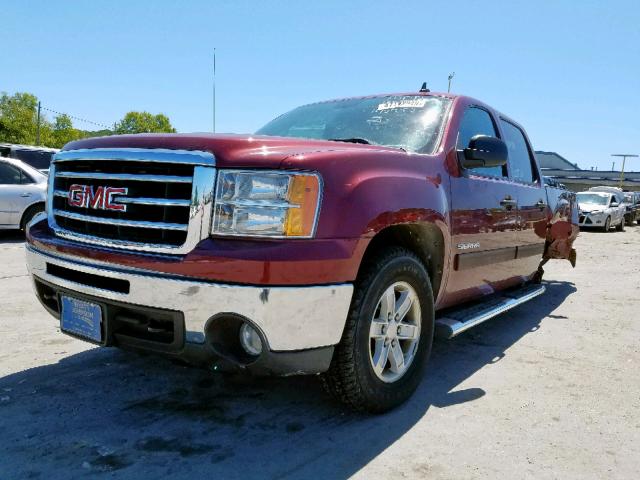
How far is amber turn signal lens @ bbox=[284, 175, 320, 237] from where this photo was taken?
7.39 ft

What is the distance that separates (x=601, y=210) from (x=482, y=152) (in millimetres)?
17556

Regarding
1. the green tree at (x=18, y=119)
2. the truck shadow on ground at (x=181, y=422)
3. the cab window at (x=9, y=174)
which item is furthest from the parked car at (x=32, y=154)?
the green tree at (x=18, y=119)

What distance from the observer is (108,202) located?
2.52 metres

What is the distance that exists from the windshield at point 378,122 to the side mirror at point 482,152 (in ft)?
0.71

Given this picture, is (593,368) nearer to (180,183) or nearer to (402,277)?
(402,277)

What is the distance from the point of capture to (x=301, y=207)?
2.26m

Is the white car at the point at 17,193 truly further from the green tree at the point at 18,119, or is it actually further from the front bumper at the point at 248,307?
the green tree at the point at 18,119

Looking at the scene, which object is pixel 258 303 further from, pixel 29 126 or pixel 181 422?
pixel 29 126

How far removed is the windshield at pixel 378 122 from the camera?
3.39 metres

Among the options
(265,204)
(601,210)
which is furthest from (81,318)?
(601,210)

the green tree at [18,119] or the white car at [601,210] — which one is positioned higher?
the green tree at [18,119]

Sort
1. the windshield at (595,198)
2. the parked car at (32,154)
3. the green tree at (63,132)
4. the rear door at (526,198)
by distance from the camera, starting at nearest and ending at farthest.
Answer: the rear door at (526,198)
the parked car at (32,154)
the windshield at (595,198)
the green tree at (63,132)

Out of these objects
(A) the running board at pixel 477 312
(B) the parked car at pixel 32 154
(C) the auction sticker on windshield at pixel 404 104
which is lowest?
(A) the running board at pixel 477 312

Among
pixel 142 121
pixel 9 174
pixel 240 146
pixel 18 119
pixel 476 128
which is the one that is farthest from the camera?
pixel 142 121
